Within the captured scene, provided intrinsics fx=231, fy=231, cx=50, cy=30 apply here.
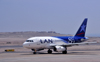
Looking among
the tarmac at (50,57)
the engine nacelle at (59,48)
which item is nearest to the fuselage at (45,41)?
the tarmac at (50,57)

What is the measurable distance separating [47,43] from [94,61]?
19685 millimetres

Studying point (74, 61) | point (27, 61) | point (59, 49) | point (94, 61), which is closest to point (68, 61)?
point (74, 61)

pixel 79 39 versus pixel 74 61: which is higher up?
pixel 79 39

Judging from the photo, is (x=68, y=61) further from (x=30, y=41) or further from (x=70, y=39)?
(x=70, y=39)

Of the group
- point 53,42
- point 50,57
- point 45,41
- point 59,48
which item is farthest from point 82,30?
point 50,57

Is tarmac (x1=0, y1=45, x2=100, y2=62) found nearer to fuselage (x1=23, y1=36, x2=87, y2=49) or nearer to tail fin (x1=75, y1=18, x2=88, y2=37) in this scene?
fuselage (x1=23, y1=36, x2=87, y2=49)

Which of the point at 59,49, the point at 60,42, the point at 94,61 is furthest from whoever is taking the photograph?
the point at 60,42

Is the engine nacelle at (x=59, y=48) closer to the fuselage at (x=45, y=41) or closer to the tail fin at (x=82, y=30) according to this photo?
the fuselage at (x=45, y=41)

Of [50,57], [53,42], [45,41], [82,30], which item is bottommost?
[50,57]

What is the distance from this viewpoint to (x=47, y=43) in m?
47.5

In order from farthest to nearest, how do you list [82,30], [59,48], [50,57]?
[82,30], [59,48], [50,57]

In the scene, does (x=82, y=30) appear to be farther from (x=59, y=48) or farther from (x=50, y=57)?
(x=50, y=57)

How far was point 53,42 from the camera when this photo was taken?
4850 cm

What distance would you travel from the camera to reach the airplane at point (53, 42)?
4583 cm
